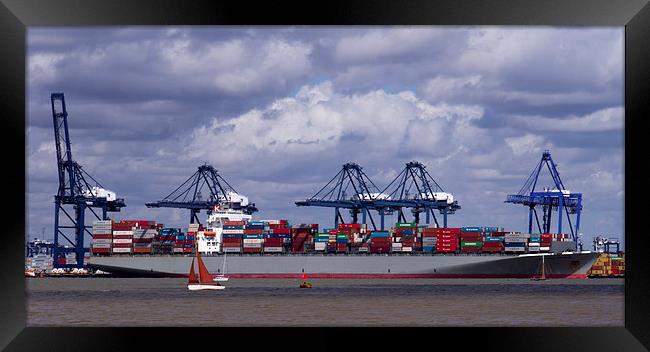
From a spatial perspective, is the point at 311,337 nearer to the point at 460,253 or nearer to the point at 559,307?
the point at 559,307

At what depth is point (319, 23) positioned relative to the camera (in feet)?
44.9

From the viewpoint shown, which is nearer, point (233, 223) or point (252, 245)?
point (252, 245)

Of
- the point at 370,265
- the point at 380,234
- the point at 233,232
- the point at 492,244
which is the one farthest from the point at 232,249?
the point at 492,244

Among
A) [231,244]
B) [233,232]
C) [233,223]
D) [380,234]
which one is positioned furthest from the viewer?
[233,223]

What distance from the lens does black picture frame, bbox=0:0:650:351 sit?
521 inches

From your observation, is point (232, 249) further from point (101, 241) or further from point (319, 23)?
point (319, 23)

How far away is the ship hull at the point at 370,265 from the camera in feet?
299

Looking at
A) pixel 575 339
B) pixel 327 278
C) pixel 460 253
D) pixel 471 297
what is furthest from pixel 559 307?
pixel 327 278

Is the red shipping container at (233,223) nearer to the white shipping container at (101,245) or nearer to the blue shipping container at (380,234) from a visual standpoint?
the white shipping container at (101,245)

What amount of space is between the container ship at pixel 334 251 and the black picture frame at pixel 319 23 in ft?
254

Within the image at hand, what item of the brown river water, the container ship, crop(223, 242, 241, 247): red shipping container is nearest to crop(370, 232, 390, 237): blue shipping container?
the container ship

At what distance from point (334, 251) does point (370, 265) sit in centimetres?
394

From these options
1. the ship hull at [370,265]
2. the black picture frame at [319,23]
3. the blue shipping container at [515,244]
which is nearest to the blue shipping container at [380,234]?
the ship hull at [370,265]
